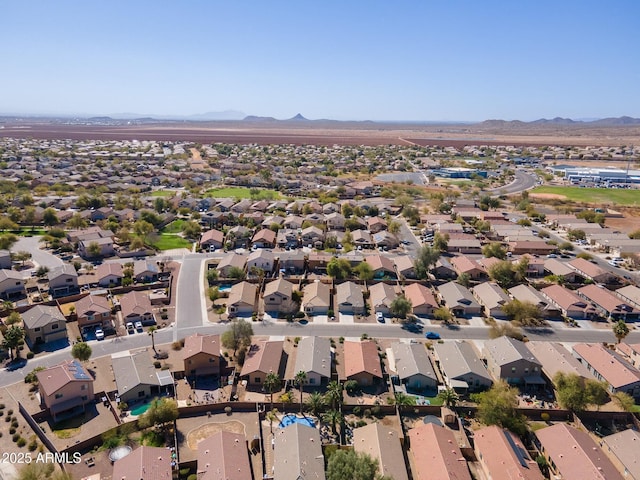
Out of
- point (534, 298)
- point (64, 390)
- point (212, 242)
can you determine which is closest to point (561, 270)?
point (534, 298)

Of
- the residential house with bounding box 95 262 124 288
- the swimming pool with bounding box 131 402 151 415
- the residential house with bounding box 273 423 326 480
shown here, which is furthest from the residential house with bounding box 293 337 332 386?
the residential house with bounding box 95 262 124 288

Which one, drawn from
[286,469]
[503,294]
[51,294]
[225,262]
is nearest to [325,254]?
[225,262]

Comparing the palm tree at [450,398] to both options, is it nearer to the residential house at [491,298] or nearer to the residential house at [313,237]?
the residential house at [491,298]

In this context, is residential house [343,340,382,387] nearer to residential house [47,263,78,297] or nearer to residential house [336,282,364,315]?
residential house [336,282,364,315]

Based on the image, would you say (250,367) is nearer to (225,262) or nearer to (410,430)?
(410,430)

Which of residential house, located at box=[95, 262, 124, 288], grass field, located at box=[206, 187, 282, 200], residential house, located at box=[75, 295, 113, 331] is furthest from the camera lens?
grass field, located at box=[206, 187, 282, 200]

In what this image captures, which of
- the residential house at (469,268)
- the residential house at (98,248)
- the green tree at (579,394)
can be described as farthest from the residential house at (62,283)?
the green tree at (579,394)
